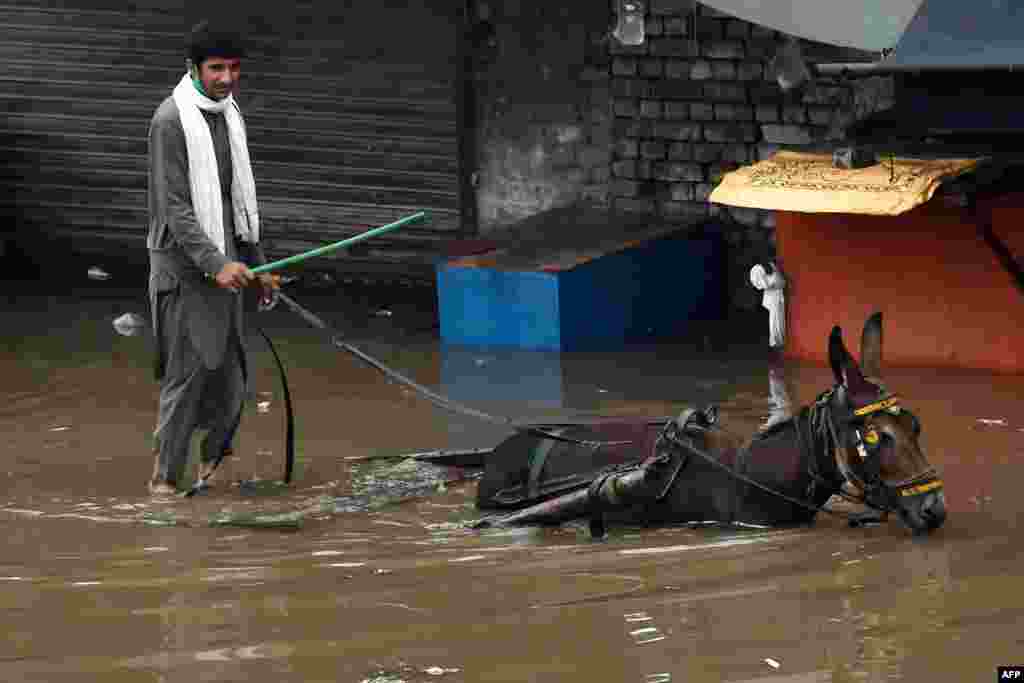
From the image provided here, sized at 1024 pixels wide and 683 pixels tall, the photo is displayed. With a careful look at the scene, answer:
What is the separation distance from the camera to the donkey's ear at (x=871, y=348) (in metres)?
6.61

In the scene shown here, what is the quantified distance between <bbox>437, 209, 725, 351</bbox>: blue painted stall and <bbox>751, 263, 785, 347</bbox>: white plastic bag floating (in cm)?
100

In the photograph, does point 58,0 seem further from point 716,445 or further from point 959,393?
point 716,445

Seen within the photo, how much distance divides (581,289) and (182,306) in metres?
3.84

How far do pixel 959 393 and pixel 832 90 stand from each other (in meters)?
2.59

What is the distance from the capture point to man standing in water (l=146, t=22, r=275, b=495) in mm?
8047

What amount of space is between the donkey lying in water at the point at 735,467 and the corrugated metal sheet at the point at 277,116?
6190 mm

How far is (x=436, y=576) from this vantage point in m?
6.66

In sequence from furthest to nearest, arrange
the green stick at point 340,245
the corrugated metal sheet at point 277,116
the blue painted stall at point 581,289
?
1. the corrugated metal sheet at point 277,116
2. the blue painted stall at point 581,289
3. the green stick at point 340,245

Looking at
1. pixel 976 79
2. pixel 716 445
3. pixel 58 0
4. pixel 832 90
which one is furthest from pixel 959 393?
pixel 58 0

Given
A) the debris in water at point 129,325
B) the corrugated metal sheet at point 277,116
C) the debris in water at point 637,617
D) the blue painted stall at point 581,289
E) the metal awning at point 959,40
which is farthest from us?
the corrugated metal sheet at point 277,116

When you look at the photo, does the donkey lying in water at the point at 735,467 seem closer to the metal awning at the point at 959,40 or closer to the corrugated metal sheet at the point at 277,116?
the metal awning at the point at 959,40

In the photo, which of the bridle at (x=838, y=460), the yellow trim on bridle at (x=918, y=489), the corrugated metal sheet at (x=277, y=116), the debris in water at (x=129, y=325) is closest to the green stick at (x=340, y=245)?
the bridle at (x=838, y=460)

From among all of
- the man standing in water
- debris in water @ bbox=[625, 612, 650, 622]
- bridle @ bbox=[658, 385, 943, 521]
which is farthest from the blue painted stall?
debris in water @ bbox=[625, 612, 650, 622]

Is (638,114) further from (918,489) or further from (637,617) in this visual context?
(637,617)
